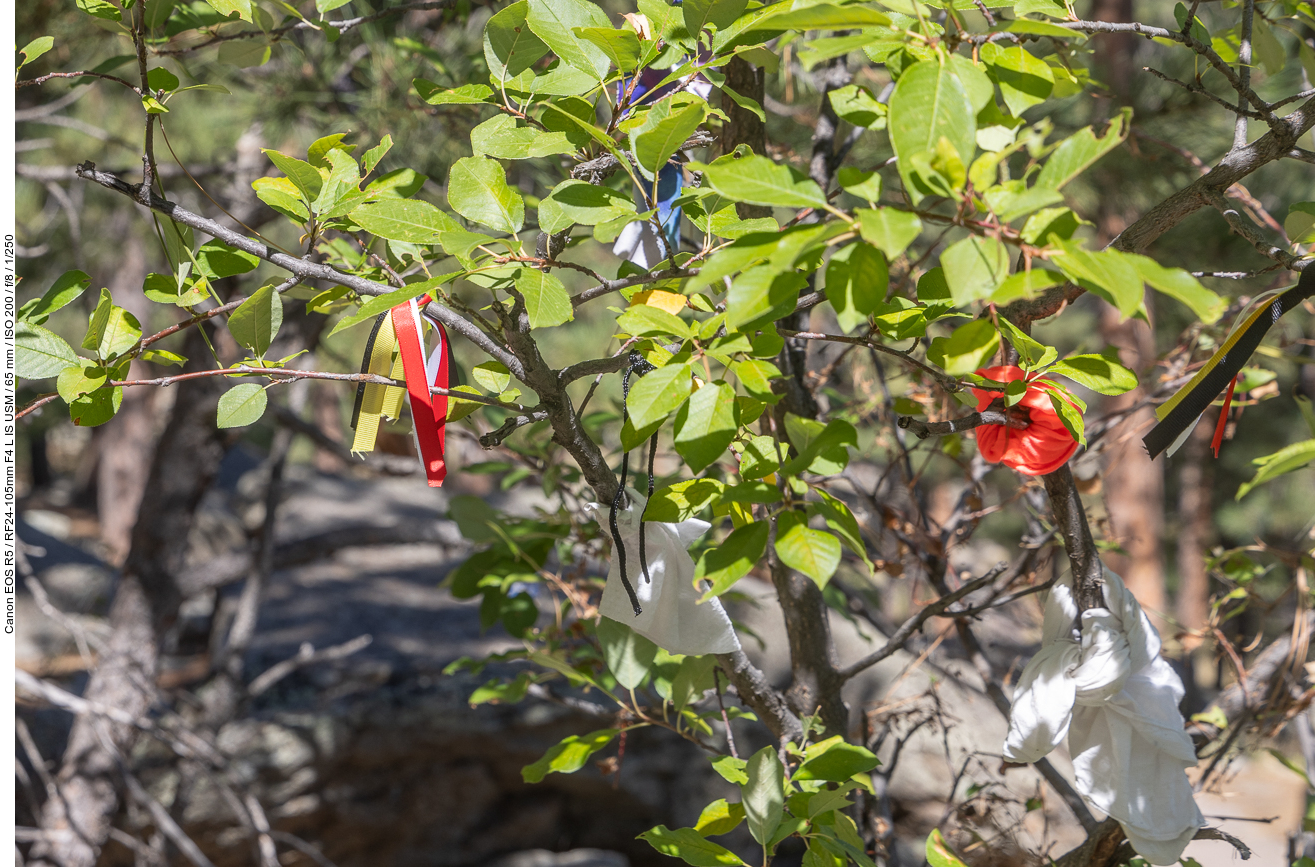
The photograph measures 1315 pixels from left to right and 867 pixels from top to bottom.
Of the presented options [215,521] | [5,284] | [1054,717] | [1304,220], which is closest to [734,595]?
[1054,717]

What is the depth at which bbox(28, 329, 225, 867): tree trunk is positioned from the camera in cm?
175

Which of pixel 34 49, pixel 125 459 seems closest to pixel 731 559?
pixel 34 49

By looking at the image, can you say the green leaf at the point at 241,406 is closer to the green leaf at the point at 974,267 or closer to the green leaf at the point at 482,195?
the green leaf at the point at 482,195

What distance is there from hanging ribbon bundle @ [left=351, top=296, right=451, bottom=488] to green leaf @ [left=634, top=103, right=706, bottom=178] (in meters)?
0.19

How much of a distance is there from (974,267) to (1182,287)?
0.28ft

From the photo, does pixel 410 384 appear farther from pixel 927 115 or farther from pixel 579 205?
pixel 927 115

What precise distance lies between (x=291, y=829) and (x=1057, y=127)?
8.24ft

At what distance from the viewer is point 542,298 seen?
517mm

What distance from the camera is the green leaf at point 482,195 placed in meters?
0.57

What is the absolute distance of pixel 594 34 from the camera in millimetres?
519

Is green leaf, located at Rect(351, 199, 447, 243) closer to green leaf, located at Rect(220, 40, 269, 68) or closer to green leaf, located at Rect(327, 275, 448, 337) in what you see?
green leaf, located at Rect(327, 275, 448, 337)

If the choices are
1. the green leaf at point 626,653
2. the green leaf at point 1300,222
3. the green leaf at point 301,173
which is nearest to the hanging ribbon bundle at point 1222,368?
the green leaf at point 1300,222

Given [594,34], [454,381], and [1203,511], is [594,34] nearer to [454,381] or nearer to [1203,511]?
[454,381]

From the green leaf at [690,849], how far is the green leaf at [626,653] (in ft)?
0.55
